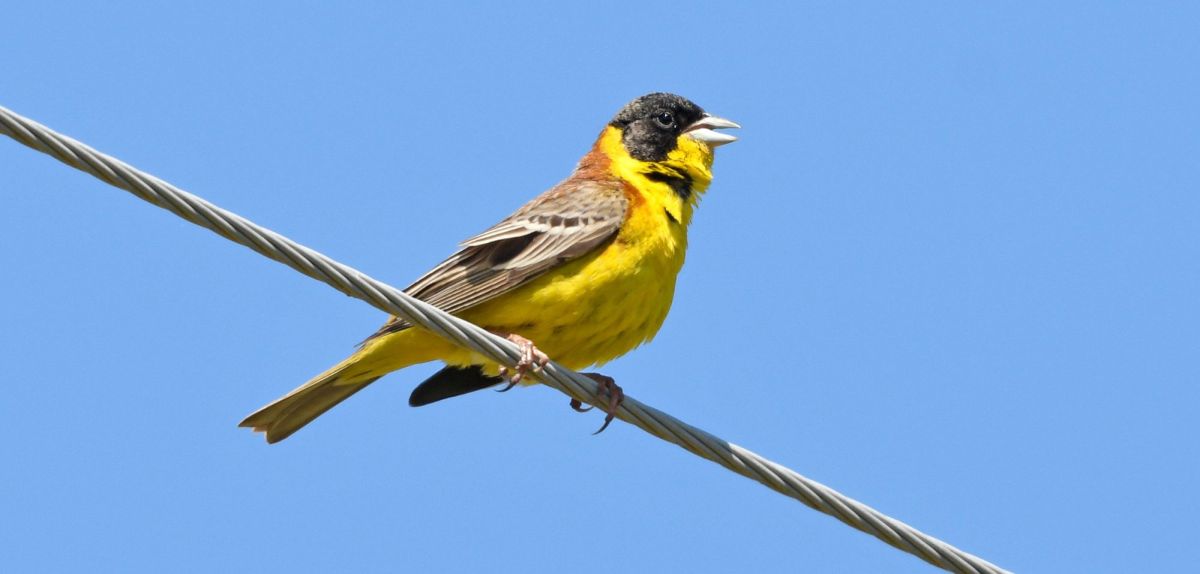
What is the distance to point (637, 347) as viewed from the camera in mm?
6957

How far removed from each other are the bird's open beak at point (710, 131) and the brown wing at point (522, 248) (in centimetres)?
76

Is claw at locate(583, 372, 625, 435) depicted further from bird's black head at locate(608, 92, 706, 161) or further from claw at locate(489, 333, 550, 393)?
bird's black head at locate(608, 92, 706, 161)

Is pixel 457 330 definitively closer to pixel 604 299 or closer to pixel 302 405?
pixel 604 299

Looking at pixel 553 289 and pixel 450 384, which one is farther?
pixel 450 384

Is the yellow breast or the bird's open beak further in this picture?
the bird's open beak

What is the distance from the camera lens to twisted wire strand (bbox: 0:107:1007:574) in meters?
4.20

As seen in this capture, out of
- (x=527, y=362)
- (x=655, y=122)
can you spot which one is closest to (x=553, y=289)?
(x=527, y=362)

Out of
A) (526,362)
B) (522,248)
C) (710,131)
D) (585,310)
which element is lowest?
(526,362)

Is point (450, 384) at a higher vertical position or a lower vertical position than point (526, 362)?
higher

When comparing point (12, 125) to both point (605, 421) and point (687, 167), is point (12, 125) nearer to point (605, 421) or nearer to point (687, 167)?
point (605, 421)

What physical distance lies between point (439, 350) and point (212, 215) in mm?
2509

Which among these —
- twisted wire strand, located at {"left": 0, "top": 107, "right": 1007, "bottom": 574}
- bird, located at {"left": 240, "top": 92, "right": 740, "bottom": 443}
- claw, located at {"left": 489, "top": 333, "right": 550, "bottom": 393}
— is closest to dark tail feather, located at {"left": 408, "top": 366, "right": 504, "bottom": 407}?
bird, located at {"left": 240, "top": 92, "right": 740, "bottom": 443}

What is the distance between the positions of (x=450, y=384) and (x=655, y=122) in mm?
1844

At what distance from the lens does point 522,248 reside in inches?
268
